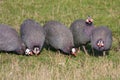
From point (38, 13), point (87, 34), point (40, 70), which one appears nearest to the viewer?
point (40, 70)

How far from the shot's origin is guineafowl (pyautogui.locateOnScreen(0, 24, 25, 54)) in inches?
324

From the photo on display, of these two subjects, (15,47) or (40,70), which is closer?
(40,70)

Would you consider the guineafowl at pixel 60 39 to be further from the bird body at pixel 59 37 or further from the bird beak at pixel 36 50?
the bird beak at pixel 36 50

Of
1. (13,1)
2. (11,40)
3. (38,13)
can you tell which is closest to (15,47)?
(11,40)

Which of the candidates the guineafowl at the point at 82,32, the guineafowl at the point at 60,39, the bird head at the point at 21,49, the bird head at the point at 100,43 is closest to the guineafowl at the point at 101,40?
the bird head at the point at 100,43

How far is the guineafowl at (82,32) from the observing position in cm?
841

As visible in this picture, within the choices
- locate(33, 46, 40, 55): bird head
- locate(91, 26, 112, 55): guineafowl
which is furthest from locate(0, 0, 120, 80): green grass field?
locate(91, 26, 112, 55): guineafowl

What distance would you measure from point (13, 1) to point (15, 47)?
3.79 m

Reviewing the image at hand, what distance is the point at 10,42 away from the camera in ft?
27.0

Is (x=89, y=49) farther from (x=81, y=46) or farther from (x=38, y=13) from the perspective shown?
(x=38, y=13)

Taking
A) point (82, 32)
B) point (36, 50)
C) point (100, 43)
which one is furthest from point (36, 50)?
point (100, 43)

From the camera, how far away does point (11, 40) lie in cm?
824

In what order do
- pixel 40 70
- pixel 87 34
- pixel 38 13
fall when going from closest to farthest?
pixel 40 70 < pixel 87 34 < pixel 38 13

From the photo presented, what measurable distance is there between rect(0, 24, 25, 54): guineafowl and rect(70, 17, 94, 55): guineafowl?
1.00 m
